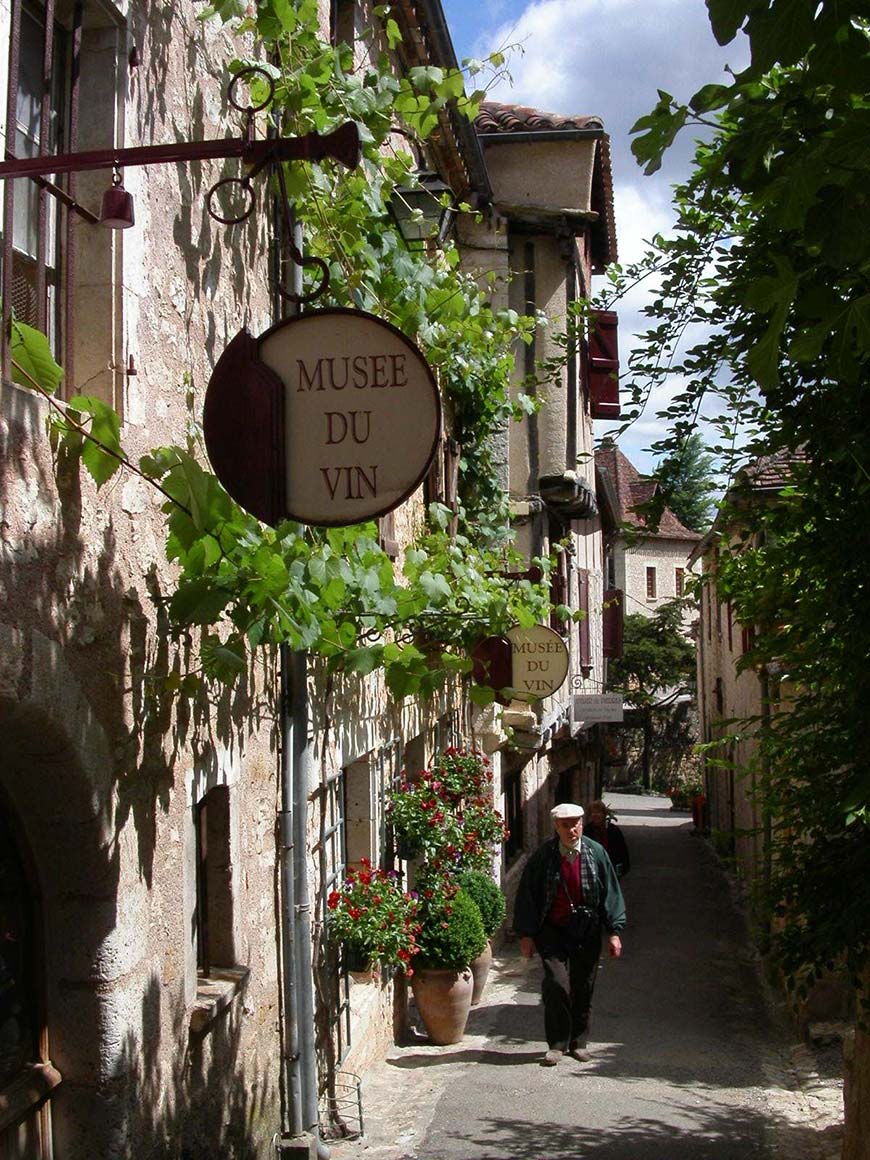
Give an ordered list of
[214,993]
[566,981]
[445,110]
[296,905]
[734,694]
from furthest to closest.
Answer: [734,694] < [445,110] < [566,981] < [296,905] < [214,993]

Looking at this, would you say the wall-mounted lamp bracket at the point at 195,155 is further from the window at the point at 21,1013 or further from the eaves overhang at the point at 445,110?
the eaves overhang at the point at 445,110

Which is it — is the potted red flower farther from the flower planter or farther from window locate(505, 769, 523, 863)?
window locate(505, 769, 523, 863)

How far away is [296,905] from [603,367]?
14.0 meters

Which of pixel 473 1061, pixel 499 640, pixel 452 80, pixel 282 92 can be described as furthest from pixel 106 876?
pixel 499 640

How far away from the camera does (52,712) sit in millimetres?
3830

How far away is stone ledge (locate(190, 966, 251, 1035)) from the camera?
501cm

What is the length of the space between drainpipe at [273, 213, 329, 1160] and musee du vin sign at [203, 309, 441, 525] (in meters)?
2.14

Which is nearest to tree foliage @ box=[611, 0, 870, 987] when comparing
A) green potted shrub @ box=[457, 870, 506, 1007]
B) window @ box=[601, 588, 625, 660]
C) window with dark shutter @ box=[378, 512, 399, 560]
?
window with dark shutter @ box=[378, 512, 399, 560]

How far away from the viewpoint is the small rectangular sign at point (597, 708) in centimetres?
1823

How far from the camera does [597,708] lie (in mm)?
18406

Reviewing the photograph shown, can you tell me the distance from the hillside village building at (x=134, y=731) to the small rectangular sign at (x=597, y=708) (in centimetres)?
1120

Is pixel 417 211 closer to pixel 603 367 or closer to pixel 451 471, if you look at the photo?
pixel 451 471

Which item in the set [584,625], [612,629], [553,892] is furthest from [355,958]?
[612,629]

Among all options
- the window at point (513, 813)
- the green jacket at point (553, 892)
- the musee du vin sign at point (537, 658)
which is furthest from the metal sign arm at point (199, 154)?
the window at point (513, 813)
